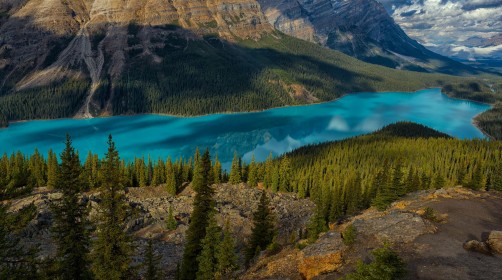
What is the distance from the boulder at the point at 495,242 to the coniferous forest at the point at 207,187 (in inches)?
671

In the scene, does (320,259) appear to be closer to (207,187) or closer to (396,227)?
(396,227)

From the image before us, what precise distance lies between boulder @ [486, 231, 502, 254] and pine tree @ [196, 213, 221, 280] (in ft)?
84.1

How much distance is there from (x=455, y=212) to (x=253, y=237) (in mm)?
26204

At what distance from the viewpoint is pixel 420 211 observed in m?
39.9

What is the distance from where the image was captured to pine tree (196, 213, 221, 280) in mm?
39562

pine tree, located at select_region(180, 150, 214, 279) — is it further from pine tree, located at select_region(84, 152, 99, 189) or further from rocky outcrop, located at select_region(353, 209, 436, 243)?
pine tree, located at select_region(84, 152, 99, 189)

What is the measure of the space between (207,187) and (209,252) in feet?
25.1

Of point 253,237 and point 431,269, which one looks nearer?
point 431,269

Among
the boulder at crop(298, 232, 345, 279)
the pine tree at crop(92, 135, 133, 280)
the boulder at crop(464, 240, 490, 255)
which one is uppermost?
the pine tree at crop(92, 135, 133, 280)

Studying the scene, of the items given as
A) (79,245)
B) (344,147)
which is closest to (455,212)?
(79,245)

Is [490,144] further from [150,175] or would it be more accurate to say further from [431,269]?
[431,269]

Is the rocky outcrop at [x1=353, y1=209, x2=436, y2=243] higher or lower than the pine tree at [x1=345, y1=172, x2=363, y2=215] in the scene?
higher

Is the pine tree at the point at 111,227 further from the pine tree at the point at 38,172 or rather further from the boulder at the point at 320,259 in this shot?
the pine tree at the point at 38,172

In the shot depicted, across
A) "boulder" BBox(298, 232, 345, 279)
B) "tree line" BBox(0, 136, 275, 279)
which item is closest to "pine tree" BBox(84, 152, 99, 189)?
"tree line" BBox(0, 136, 275, 279)
